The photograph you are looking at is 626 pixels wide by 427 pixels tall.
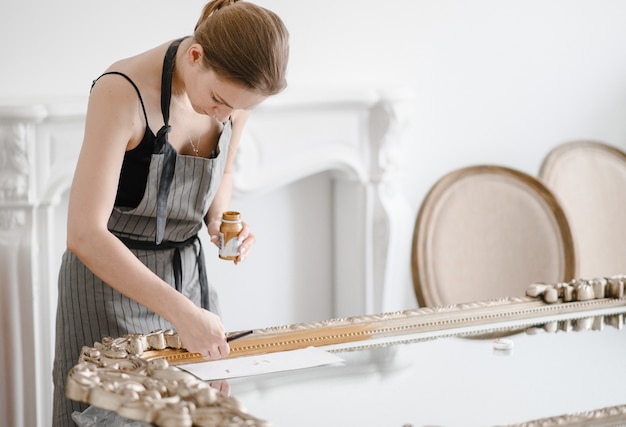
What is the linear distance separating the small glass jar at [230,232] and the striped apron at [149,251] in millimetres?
116

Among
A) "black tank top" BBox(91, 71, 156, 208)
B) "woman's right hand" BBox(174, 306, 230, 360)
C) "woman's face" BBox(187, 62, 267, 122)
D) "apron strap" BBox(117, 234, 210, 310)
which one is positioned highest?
"woman's face" BBox(187, 62, 267, 122)

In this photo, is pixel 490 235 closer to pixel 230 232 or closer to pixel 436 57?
pixel 436 57

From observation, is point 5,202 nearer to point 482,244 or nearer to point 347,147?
point 347,147

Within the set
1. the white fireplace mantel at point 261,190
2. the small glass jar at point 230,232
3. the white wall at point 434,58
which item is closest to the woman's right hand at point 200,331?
the small glass jar at point 230,232

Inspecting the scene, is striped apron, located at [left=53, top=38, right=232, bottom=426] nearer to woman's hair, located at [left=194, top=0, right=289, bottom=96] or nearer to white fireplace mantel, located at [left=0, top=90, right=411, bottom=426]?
woman's hair, located at [left=194, top=0, right=289, bottom=96]

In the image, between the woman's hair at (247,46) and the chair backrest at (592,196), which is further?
the chair backrest at (592,196)

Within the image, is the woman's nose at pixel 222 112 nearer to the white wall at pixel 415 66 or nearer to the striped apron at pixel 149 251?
the striped apron at pixel 149 251

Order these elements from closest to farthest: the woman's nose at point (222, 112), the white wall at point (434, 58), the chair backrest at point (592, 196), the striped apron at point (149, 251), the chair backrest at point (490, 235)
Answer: the woman's nose at point (222, 112)
the striped apron at point (149, 251)
the white wall at point (434, 58)
the chair backrest at point (490, 235)
the chair backrest at point (592, 196)

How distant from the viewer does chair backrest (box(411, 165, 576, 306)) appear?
3.88 metres

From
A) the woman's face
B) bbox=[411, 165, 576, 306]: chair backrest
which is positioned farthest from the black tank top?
bbox=[411, 165, 576, 306]: chair backrest

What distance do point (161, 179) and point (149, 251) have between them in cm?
20

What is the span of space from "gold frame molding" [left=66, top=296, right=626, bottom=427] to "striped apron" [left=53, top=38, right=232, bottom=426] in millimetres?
222

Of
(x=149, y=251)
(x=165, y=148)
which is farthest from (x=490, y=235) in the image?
(x=165, y=148)

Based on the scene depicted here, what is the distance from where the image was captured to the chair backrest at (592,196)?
4211mm
